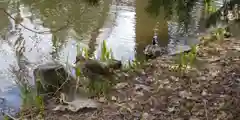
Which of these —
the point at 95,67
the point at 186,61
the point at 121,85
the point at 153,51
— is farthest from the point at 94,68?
the point at 153,51

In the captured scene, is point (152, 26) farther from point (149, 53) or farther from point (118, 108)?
point (118, 108)

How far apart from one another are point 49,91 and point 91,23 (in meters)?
2.49

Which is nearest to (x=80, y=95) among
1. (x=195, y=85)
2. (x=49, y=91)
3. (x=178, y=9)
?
(x=49, y=91)

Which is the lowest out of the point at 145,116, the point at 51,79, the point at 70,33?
the point at 145,116

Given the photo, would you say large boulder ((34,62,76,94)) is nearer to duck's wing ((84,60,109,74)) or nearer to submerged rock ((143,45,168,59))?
duck's wing ((84,60,109,74))

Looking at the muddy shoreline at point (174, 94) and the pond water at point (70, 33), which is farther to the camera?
the pond water at point (70, 33)

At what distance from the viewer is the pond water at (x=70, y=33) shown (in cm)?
487

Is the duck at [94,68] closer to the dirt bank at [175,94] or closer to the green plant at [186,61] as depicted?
the dirt bank at [175,94]

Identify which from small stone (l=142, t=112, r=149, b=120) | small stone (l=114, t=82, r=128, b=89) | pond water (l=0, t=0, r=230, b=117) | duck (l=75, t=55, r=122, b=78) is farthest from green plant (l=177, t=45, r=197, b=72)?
small stone (l=142, t=112, r=149, b=120)

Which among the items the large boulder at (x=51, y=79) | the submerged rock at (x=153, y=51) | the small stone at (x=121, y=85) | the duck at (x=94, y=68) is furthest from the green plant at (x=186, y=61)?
the large boulder at (x=51, y=79)

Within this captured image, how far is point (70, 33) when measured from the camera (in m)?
5.76

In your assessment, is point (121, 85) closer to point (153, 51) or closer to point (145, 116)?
point (145, 116)

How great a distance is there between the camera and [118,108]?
3.50m

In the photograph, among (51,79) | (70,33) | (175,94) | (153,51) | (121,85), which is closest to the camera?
(175,94)
